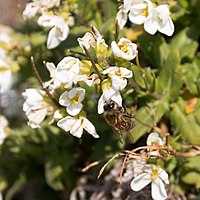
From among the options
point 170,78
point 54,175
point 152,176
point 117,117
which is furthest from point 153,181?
point 54,175

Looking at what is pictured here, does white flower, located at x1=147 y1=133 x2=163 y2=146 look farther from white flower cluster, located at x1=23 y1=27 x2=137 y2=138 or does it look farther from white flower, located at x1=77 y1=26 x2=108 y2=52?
white flower, located at x1=77 y1=26 x2=108 y2=52

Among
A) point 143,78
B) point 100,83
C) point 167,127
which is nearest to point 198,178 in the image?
point 167,127

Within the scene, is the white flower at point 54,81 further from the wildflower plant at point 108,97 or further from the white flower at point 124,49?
the white flower at point 124,49

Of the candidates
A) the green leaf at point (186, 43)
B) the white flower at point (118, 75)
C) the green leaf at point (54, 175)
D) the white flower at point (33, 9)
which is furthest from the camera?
the green leaf at point (54, 175)

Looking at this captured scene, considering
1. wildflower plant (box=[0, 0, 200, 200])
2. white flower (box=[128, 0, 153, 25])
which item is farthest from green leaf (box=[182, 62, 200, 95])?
white flower (box=[128, 0, 153, 25])

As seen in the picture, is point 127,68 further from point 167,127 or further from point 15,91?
point 15,91

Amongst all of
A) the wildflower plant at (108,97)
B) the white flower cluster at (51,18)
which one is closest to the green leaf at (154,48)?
the wildflower plant at (108,97)
